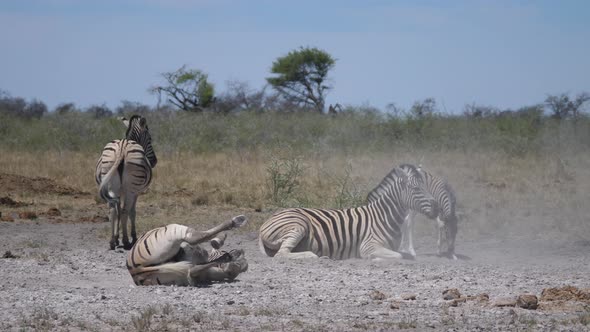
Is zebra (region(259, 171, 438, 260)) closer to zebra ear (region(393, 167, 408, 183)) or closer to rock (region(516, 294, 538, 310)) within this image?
zebra ear (region(393, 167, 408, 183))

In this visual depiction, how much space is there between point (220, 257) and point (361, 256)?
9.00 feet

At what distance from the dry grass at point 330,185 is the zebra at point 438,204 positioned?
209cm

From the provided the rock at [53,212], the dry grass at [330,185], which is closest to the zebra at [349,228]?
the dry grass at [330,185]

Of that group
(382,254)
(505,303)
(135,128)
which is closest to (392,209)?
(382,254)

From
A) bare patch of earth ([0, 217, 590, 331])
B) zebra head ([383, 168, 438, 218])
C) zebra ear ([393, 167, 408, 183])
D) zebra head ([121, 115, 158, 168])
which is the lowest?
bare patch of earth ([0, 217, 590, 331])

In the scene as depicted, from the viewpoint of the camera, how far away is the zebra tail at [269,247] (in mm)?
10961

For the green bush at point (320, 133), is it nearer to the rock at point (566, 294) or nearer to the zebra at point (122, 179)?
the zebra at point (122, 179)

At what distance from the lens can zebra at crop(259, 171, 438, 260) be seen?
10.9m

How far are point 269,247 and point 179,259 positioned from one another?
8.14 ft

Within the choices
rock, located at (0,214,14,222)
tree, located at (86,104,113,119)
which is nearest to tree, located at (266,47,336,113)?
tree, located at (86,104,113,119)

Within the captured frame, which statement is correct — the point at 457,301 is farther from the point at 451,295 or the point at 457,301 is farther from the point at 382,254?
the point at 382,254

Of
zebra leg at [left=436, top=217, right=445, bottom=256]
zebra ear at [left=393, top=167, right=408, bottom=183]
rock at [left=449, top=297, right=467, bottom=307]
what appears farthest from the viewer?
zebra ear at [left=393, top=167, right=408, bottom=183]

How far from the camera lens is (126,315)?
7.22 metres

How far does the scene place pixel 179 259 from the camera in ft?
28.6
